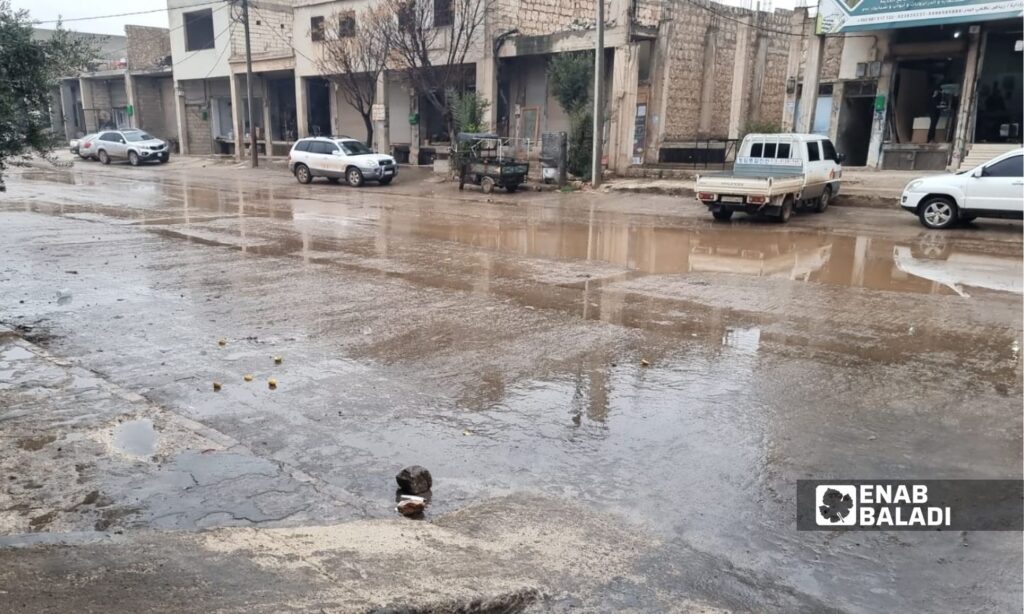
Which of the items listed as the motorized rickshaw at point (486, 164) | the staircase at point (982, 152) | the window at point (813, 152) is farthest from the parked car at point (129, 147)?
the staircase at point (982, 152)

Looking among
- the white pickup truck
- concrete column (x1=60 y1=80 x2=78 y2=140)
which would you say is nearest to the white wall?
concrete column (x1=60 y1=80 x2=78 y2=140)

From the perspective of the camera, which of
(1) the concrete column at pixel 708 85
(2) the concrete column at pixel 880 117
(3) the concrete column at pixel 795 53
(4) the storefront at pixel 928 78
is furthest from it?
(1) the concrete column at pixel 708 85

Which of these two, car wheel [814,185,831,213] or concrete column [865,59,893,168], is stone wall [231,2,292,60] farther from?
car wheel [814,185,831,213]

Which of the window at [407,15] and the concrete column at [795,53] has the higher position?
the window at [407,15]

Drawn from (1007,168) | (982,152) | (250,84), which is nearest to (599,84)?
(982,152)

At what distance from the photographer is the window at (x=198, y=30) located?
42344 mm

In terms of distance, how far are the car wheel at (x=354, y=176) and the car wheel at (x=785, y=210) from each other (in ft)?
50.8

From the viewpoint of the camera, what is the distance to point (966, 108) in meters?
22.3

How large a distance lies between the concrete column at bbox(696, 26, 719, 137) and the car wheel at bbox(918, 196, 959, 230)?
1504 cm

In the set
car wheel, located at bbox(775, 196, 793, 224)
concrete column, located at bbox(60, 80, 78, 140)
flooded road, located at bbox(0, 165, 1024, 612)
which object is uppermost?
concrete column, located at bbox(60, 80, 78, 140)

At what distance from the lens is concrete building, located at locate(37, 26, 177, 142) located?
156 ft

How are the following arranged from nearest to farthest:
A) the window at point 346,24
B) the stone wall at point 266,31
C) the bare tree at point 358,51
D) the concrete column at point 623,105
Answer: the concrete column at point 623,105, the bare tree at point 358,51, the window at point 346,24, the stone wall at point 266,31

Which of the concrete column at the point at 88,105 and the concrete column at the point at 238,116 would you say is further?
the concrete column at the point at 88,105

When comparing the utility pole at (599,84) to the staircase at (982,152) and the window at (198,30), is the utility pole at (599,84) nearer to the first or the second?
the staircase at (982,152)
